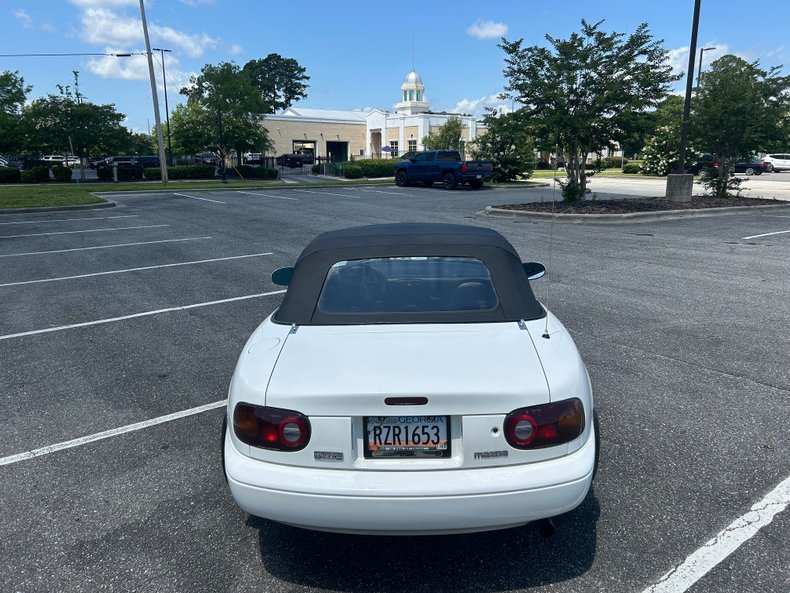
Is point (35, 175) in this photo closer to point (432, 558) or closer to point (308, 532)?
point (308, 532)

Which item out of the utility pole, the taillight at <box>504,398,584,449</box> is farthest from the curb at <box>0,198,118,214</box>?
the taillight at <box>504,398,584,449</box>

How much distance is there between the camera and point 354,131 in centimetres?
7025

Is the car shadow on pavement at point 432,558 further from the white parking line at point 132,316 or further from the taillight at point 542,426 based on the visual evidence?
the white parking line at point 132,316

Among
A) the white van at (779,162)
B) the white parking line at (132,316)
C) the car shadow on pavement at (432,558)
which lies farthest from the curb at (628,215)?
the white van at (779,162)

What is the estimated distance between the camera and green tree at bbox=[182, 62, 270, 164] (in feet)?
135

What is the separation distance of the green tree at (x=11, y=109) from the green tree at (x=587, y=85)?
1374 inches

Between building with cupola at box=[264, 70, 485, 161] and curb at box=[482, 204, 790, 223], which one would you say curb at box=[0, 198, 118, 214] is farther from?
building with cupola at box=[264, 70, 485, 161]

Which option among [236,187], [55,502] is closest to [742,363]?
[55,502]

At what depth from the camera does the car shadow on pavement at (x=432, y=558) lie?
276 centimetres

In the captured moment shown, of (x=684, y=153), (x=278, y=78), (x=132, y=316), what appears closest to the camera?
(x=132, y=316)

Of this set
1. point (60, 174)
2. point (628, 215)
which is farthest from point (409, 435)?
point (60, 174)

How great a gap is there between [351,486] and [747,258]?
10529 millimetres

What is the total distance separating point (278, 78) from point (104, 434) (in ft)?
352

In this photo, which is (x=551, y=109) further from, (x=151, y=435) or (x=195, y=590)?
(x=195, y=590)
